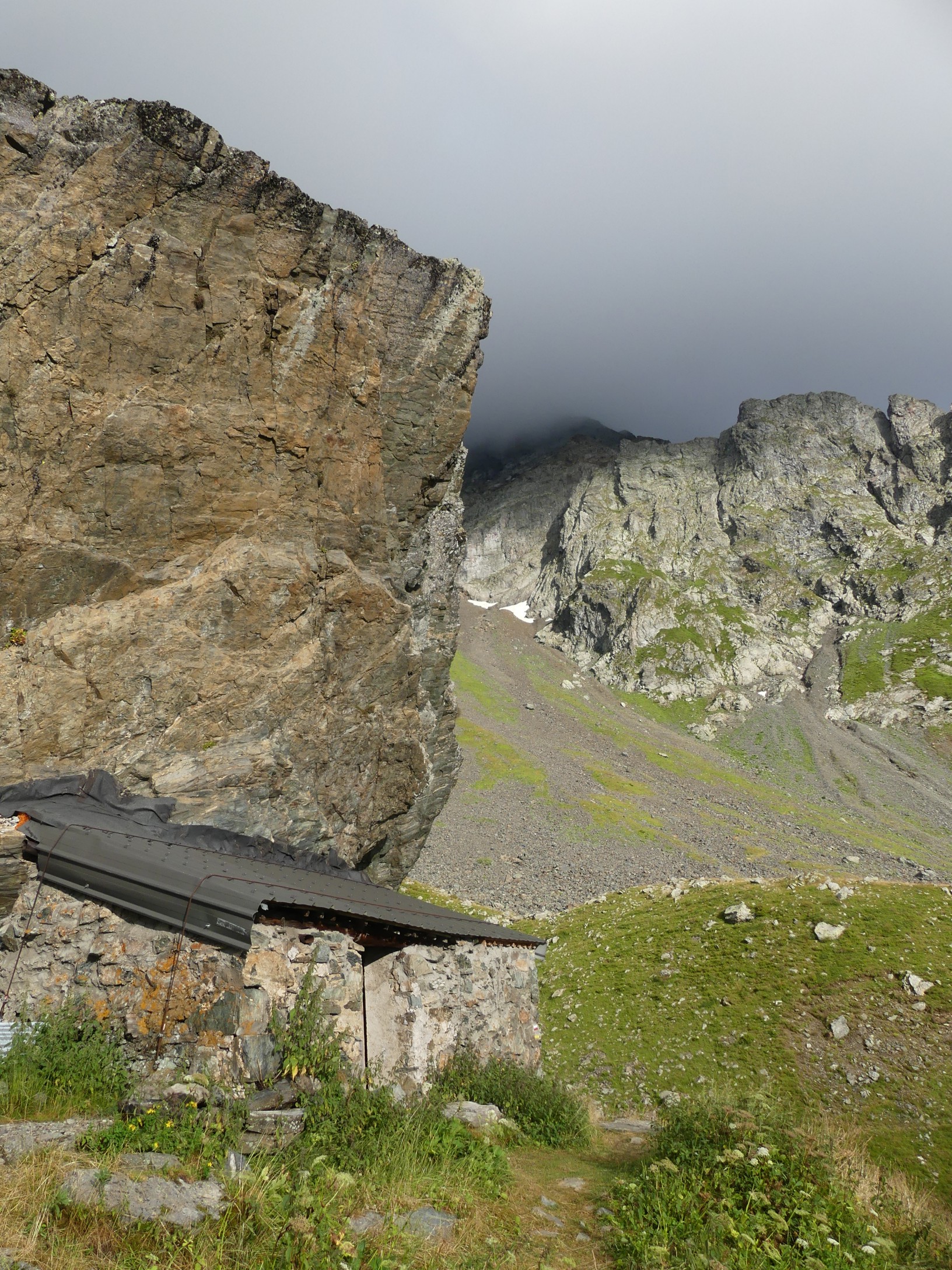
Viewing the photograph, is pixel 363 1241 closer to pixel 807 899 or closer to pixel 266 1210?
pixel 266 1210

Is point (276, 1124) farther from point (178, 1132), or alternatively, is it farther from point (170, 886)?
point (170, 886)

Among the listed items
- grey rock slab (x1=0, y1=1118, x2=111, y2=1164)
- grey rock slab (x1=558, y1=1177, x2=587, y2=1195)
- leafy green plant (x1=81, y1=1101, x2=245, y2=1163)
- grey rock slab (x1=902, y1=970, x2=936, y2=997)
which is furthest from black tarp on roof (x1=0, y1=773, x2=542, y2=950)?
grey rock slab (x1=902, y1=970, x2=936, y2=997)

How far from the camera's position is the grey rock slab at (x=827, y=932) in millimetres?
18484

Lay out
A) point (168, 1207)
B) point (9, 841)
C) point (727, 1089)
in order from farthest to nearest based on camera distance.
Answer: point (727, 1089)
point (9, 841)
point (168, 1207)

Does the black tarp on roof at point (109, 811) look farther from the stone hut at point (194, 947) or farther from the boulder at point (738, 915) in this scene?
the boulder at point (738, 915)

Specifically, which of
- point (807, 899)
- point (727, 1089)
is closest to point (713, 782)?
point (807, 899)

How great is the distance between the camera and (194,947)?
870 centimetres

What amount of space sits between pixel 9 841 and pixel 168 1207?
526 cm

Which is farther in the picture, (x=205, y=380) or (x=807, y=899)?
(x=807, y=899)

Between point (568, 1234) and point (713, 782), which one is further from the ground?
point (568, 1234)

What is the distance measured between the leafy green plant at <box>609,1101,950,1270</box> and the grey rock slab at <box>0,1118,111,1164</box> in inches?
207

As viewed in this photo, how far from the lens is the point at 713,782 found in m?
102

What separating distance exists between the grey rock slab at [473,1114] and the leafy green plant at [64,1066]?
466 cm

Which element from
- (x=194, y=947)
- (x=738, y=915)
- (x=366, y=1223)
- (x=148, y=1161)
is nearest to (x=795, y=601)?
(x=738, y=915)
